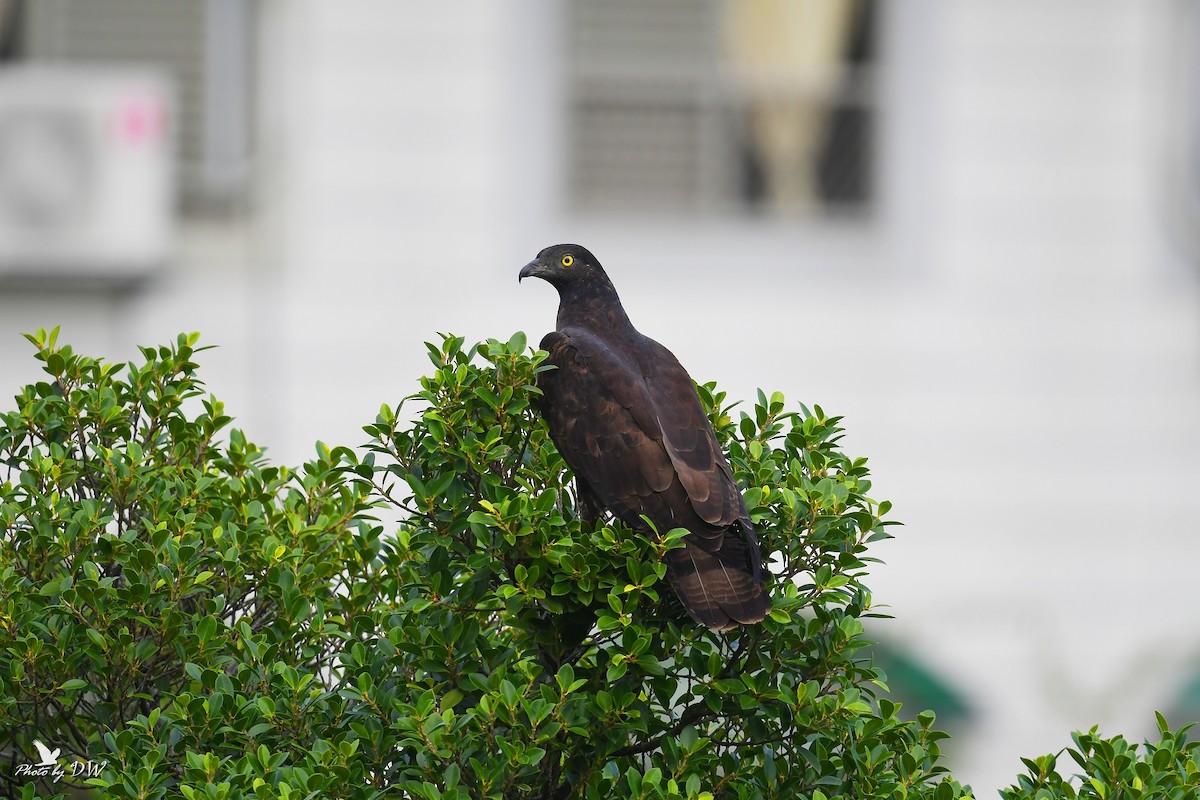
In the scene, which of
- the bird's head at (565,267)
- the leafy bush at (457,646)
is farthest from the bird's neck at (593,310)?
the leafy bush at (457,646)

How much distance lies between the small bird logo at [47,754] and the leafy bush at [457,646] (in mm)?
34

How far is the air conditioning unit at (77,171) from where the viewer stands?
23.6 feet

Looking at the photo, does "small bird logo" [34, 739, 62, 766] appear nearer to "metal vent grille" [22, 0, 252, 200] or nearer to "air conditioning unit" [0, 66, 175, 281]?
"air conditioning unit" [0, 66, 175, 281]

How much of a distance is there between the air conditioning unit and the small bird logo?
4358mm

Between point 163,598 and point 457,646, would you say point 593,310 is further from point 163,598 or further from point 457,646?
point 163,598

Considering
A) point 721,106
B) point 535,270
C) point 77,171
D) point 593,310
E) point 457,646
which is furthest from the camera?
point 721,106

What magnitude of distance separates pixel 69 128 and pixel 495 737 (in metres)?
5.38

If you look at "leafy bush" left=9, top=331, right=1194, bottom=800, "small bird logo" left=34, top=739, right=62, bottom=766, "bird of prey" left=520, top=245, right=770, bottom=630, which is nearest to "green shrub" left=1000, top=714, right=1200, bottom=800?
"leafy bush" left=9, top=331, right=1194, bottom=800

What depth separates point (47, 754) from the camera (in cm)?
321

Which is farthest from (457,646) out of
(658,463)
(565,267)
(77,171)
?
(77,171)

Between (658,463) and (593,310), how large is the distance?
0.65 m

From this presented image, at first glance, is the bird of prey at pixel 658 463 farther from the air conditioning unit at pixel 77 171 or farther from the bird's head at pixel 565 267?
the air conditioning unit at pixel 77 171

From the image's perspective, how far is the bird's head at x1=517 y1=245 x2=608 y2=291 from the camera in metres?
3.57

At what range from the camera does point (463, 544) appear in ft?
9.27
